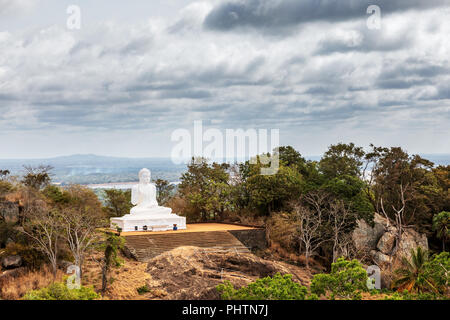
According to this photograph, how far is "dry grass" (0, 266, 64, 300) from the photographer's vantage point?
2311 centimetres

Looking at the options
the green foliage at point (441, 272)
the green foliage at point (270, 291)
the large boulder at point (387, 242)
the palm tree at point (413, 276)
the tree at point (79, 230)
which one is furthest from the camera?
the large boulder at point (387, 242)

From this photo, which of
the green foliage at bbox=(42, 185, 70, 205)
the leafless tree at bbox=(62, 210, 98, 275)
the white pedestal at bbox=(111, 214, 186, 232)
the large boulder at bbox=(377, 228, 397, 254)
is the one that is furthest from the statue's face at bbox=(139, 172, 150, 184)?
the large boulder at bbox=(377, 228, 397, 254)

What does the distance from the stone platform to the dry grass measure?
4.97 metres

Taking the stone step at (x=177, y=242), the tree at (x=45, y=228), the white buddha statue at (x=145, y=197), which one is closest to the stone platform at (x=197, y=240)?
the stone step at (x=177, y=242)

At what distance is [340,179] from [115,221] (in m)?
16.5

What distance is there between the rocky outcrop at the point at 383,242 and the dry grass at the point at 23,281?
20.5 meters

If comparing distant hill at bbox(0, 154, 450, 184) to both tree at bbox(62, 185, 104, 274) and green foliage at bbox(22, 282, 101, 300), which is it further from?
green foliage at bbox(22, 282, 101, 300)

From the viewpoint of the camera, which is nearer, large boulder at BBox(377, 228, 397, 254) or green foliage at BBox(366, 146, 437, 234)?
large boulder at BBox(377, 228, 397, 254)

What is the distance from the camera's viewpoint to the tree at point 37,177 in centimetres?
3772

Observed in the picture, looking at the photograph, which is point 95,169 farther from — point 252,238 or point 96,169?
point 252,238

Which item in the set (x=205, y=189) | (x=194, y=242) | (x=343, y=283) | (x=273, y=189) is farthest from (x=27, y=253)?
(x=273, y=189)

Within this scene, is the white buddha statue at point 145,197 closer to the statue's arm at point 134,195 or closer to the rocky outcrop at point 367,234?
the statue's arm at point 134,195

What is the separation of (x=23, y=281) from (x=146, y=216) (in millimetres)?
10647
